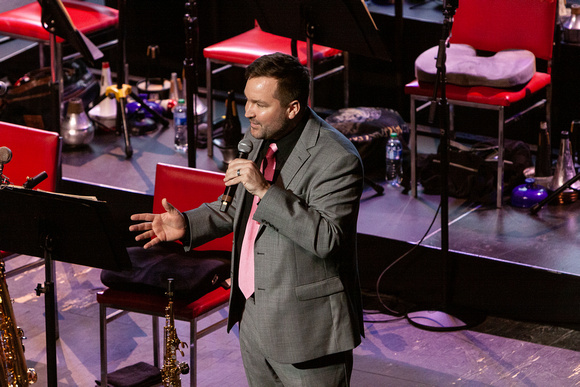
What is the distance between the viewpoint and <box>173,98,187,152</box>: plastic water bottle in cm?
570

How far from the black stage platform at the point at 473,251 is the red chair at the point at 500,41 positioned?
23 centimetres

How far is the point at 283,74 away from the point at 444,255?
1960 mm

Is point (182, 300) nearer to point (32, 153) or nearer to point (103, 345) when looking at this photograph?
point (103, 345)

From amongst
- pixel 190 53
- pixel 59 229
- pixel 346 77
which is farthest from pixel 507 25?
pixel 59 229

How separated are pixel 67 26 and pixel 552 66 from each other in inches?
105

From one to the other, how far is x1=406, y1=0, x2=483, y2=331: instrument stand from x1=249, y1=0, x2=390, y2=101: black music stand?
1.22 feet

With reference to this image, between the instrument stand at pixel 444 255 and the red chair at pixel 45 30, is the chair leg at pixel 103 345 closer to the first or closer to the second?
the instrument stand at pixel 444 255

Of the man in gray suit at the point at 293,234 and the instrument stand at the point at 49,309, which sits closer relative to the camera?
the man in gray suit at the point at 293,234

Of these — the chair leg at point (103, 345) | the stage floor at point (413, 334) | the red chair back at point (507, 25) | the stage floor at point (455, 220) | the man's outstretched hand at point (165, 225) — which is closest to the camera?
the man's outstretched hand at point (165, 225)

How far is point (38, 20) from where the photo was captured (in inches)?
221

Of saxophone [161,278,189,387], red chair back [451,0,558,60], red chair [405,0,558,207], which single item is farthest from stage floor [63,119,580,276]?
saxophone [161,278,189,387]

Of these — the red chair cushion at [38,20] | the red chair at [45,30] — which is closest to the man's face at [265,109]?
the red chair at [45,30]

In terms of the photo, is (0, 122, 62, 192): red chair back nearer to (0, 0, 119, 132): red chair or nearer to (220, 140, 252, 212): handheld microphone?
(0, 0, 119, 132): red chair

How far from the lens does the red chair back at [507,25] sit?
486cm
